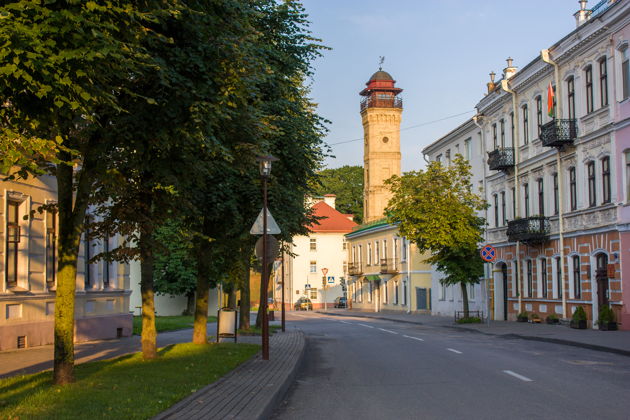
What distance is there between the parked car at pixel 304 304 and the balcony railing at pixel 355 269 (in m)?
8.77

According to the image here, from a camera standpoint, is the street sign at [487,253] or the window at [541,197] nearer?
the street sign at [487,253]

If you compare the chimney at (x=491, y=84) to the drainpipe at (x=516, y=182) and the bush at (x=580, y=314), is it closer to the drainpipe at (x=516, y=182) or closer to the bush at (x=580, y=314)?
the drainpipe at (x=516, y=182)

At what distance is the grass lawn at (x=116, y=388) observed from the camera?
905cm

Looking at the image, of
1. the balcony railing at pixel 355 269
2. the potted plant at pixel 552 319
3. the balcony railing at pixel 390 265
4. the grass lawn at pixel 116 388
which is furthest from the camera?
the balcony railing at pixel 355 269

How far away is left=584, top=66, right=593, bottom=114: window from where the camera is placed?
107ft

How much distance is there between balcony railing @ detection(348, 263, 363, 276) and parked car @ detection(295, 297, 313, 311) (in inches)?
345

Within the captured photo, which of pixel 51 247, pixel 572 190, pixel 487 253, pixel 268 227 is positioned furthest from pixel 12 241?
pixel 572 190

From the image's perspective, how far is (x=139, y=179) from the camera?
15.1 metres

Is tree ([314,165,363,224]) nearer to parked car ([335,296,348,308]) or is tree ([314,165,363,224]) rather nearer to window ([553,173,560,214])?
parked car ([335,296,348,308])

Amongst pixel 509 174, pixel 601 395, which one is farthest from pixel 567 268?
pixel 601 395

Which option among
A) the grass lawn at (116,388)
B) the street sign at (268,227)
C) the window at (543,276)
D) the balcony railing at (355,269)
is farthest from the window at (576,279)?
the balcony railing at (355,269)

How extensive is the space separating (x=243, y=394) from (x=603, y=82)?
25.1 meters

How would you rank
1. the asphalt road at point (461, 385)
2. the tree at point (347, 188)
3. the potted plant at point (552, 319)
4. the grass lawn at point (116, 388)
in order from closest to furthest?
the grass lawn at point (116, 388), the asphalt road at point (461, 385), the potted plant at point (552, 319), the tree at point (347, 188)

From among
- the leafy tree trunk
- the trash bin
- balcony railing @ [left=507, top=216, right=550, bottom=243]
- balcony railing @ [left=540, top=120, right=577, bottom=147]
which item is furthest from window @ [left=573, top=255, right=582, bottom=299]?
the leafy tree trunk
